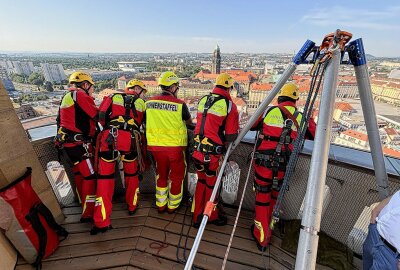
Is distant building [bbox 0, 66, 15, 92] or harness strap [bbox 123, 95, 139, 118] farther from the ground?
harness strap [bbox 123, 95, 139, 118]

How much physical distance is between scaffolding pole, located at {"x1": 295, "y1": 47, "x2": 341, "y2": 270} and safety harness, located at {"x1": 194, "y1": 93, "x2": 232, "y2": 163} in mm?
1407

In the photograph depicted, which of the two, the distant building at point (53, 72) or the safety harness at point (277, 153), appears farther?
the distant building at point (53, 72)

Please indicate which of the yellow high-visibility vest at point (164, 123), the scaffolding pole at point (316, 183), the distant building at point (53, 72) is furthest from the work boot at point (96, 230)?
the distant building at point (53, 72)

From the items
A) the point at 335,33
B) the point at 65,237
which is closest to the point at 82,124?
the point at 65,237

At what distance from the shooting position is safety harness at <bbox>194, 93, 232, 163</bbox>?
8.23ft

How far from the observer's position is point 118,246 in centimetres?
249

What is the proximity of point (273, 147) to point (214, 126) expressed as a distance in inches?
26.4

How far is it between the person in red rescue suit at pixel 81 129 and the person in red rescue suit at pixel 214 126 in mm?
1255

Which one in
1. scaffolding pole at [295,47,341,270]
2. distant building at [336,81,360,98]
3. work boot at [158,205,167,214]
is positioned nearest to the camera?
scaffolding pole at [295,47,341,270]

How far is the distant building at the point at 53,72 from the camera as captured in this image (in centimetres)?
7022

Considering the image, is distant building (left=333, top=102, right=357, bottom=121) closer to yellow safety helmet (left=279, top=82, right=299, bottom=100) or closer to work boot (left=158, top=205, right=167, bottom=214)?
yellow safety helmet (left=279, top=82, right=299, bottom=100)

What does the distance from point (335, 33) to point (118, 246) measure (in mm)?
2740

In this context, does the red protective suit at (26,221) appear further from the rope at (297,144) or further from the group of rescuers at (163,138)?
the rope at (297,144)

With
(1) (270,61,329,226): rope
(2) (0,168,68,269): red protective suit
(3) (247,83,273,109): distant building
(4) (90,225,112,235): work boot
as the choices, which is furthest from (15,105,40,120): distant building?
(3) (247,83,273,109): distant building
